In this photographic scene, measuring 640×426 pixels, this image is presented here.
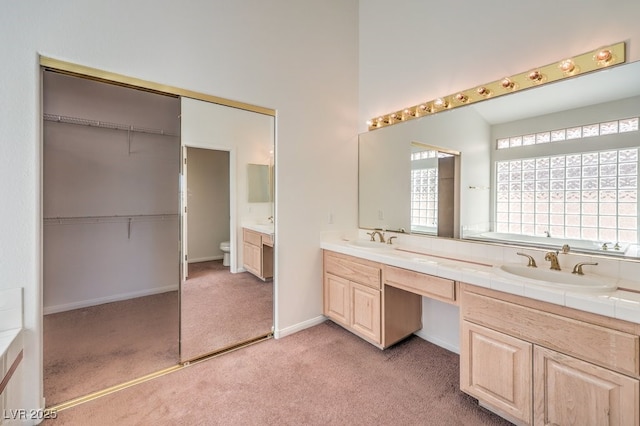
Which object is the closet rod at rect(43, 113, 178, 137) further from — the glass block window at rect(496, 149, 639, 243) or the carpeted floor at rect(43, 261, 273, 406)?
the glass block window at rect(496, 149, 639, 243)

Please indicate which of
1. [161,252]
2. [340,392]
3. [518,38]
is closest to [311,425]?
[340,392]

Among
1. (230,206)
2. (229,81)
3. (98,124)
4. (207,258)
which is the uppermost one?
(229,81)

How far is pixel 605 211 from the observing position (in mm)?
1704

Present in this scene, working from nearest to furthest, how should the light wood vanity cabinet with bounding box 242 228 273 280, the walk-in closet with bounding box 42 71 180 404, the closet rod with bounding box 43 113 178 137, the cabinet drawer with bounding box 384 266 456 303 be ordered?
the cabinet drawer with bounding box 384 266 456 303 → the walk-in closet with bounding box 42 71 180 404 → the closet rod with bounding box 43 113 178 137 → the light wood vanity cabinet with bounding box 242 228 273 280

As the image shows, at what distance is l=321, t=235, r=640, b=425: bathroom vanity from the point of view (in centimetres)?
124

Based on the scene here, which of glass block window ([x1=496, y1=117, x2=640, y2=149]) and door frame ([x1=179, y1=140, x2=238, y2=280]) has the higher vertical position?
glass block window ([x1=496, y1=117, x2=640, y2=149])

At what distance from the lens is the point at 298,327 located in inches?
111

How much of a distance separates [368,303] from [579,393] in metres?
1.41

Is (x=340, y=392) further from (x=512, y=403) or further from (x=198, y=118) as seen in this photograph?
(x=198, y=118)

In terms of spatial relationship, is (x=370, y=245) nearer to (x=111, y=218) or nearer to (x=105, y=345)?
(x=105, y=345)

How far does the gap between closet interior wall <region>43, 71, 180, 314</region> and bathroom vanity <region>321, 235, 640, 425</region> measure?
2332 millimetres

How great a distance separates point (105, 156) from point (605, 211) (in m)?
4.17

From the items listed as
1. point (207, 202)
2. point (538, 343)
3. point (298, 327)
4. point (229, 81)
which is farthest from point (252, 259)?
point (538, 343)

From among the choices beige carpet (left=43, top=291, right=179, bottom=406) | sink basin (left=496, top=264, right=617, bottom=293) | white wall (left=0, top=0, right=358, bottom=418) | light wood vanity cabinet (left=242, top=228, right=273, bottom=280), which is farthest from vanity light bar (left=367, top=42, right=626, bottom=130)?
beige carpet (left=43, top=291, right=179, bottom=406)
